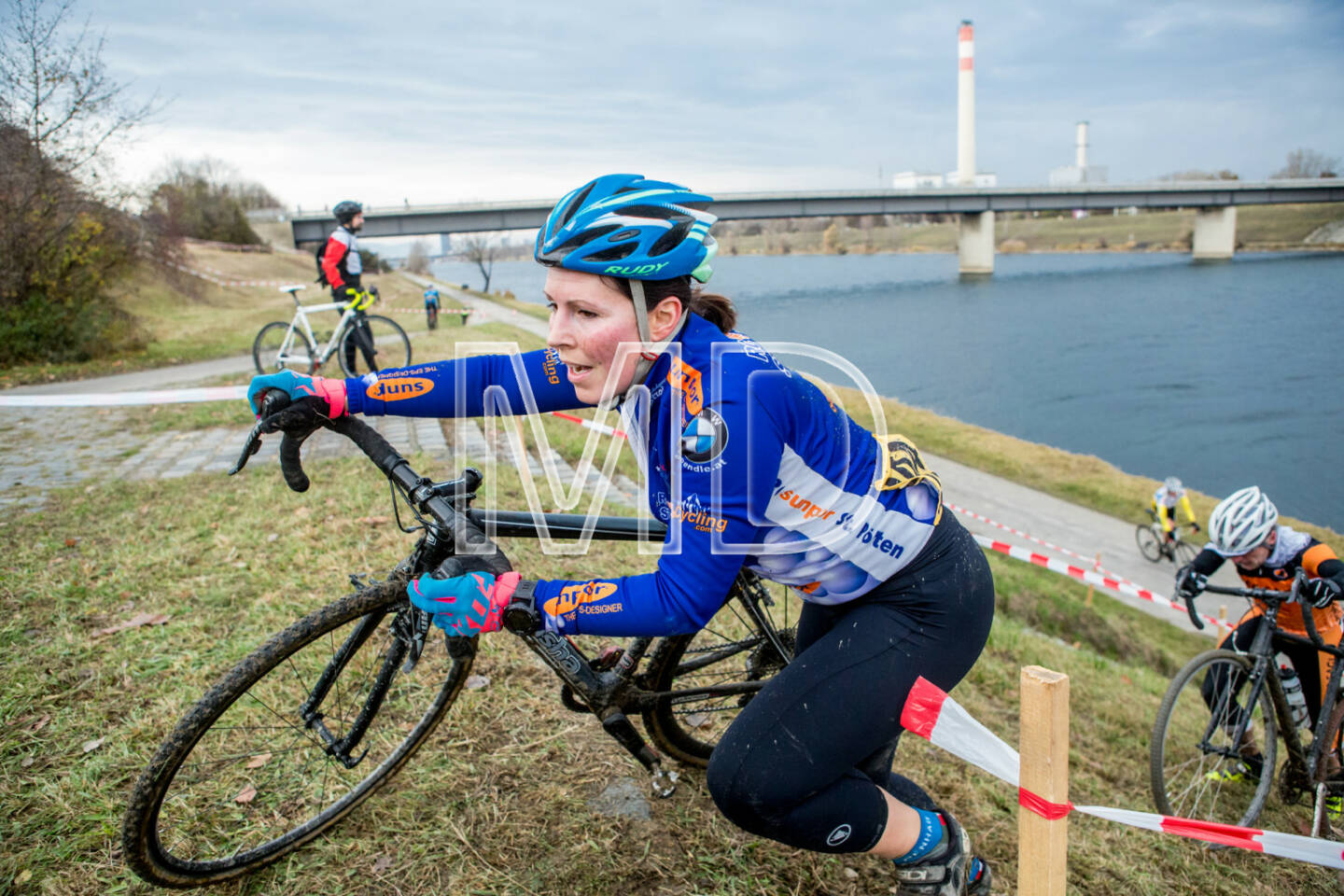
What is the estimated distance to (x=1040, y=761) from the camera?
7.39 ft

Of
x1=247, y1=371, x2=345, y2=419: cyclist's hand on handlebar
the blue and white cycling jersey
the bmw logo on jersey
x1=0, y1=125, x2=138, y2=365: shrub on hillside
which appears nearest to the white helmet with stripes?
the blue and white cycling jersey

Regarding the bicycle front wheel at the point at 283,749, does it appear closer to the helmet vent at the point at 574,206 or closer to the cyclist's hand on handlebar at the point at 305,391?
the cyclist's hand on handlebar at the point at 305,391

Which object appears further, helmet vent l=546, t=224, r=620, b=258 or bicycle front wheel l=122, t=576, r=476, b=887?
bicycle front wheel l=122, t=576, r=476, b=887

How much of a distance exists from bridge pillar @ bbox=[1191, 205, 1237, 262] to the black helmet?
267 feet

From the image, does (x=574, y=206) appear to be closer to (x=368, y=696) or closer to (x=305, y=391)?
(x=305, y=391)

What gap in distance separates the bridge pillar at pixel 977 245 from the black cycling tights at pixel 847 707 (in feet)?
251

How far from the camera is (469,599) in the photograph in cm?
243

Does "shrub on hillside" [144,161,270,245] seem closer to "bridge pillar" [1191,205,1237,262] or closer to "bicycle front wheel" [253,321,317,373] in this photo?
"bicycle front wheel" [253,321,317,373]

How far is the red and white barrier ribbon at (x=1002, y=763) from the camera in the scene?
2.49 metres

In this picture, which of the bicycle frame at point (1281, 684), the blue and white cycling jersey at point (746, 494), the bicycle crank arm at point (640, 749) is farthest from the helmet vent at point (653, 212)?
the bicycle frame at point (1281, 684)

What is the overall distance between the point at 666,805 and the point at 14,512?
599 cm

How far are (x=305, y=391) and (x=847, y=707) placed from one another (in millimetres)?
2055

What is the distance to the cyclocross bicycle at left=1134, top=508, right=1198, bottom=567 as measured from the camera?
51.4 ft

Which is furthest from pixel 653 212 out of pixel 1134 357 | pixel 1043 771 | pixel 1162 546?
pixel 1134 357
